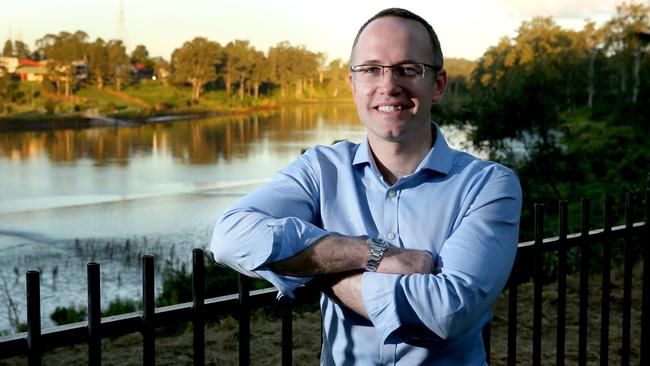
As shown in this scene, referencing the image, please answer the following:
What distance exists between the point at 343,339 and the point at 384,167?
1.17ft

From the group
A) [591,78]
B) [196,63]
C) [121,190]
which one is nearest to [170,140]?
[196,63]

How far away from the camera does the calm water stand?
723 inches

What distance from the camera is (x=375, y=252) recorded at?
145 centimetres

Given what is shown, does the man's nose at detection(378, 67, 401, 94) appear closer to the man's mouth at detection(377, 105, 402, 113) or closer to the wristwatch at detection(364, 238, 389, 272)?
the man's mouth at detection(377, 105, 402, 113)

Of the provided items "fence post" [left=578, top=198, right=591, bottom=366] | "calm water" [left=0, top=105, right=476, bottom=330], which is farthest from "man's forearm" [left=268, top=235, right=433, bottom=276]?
"calm water" [left=0, top=105, right=476, bottom=330]

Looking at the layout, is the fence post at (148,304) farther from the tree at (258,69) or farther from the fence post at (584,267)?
the tree at (258,69)

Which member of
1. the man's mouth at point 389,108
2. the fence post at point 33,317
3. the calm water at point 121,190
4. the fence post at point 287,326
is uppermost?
the man's mouth at point 389,108

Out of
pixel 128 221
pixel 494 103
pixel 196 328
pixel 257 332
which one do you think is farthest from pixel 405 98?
pixel 128 221

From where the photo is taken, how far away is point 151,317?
4.92 feet

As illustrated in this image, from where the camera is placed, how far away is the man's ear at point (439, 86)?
166 centimetres

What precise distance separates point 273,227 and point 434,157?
356mm

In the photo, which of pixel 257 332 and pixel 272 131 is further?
pixel 272 131

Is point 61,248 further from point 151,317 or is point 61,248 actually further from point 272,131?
point 272,131

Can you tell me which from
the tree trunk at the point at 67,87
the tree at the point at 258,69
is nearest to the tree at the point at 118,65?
the tree trunk at the point at 67,87
